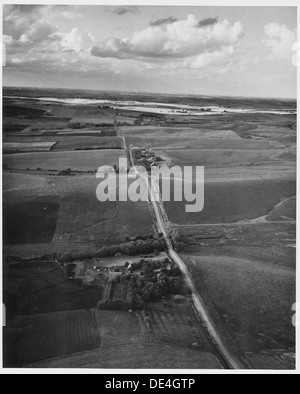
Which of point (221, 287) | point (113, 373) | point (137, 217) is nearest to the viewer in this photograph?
point (113, 373)

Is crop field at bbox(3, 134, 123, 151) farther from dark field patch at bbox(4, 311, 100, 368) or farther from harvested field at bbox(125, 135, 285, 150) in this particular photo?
dark field patch at bbox(4, 311, 100, 368)

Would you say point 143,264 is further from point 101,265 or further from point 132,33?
point 132,33

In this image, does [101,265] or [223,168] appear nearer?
[101,265]

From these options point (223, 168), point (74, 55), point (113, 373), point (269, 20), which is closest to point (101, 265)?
point (113, 373)

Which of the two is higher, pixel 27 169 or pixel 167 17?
pixel 167 17

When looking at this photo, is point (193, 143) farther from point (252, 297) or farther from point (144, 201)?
point (252, 297)

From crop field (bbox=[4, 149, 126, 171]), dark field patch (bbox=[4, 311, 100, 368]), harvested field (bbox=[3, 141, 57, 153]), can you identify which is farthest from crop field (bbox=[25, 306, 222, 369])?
harvested field (bbox=[3, 141, 57, 153])

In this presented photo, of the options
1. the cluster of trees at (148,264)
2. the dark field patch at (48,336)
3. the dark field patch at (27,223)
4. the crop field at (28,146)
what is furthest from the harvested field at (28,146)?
the dark field patch at (48,336)

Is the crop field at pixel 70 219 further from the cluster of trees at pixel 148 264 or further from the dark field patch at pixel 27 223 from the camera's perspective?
the cluster of trees at pixel 148 264

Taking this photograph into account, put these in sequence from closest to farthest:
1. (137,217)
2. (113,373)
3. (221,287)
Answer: (113,373) < (221,287) < (137,217)
